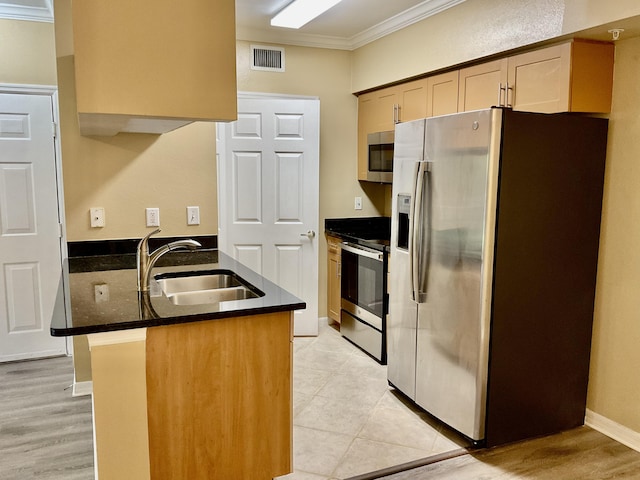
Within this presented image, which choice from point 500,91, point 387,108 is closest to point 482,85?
point 500,91

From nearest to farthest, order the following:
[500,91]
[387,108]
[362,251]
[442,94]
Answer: [500,91], [442,94], [362,251], [387,108]

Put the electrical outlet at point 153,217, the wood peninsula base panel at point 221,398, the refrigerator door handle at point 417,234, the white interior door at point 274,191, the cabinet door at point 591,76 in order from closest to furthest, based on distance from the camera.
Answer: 1. the wood peninsula base panel at point 221,398
2. the cabinet door at point 591,76
3. the refrigerator door handle at point 417,234
4. the electrical outlet at point 153,217
5. the white interior door at point 274,191

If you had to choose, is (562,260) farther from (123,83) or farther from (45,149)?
(45,149)

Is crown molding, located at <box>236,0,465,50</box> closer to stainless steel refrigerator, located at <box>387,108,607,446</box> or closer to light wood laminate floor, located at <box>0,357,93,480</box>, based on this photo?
stainless steel refrigerator, located at <box>387,108,607,446</box>

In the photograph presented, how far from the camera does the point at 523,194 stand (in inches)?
99.8

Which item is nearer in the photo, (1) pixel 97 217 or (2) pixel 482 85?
(1) pixel 97 217

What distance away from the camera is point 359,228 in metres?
4.79

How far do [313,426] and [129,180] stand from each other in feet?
5.91

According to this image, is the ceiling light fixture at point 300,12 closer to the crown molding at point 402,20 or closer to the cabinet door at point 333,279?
the crown molding at point 402,20

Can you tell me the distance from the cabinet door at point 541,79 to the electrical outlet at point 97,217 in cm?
246

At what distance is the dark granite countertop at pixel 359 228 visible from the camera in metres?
4.43

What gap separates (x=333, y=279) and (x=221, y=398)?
8.90 feet

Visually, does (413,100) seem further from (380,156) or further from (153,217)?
(153,217)

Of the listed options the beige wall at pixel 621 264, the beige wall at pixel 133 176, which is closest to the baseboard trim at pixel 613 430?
the beige wall at pixel 621 264
